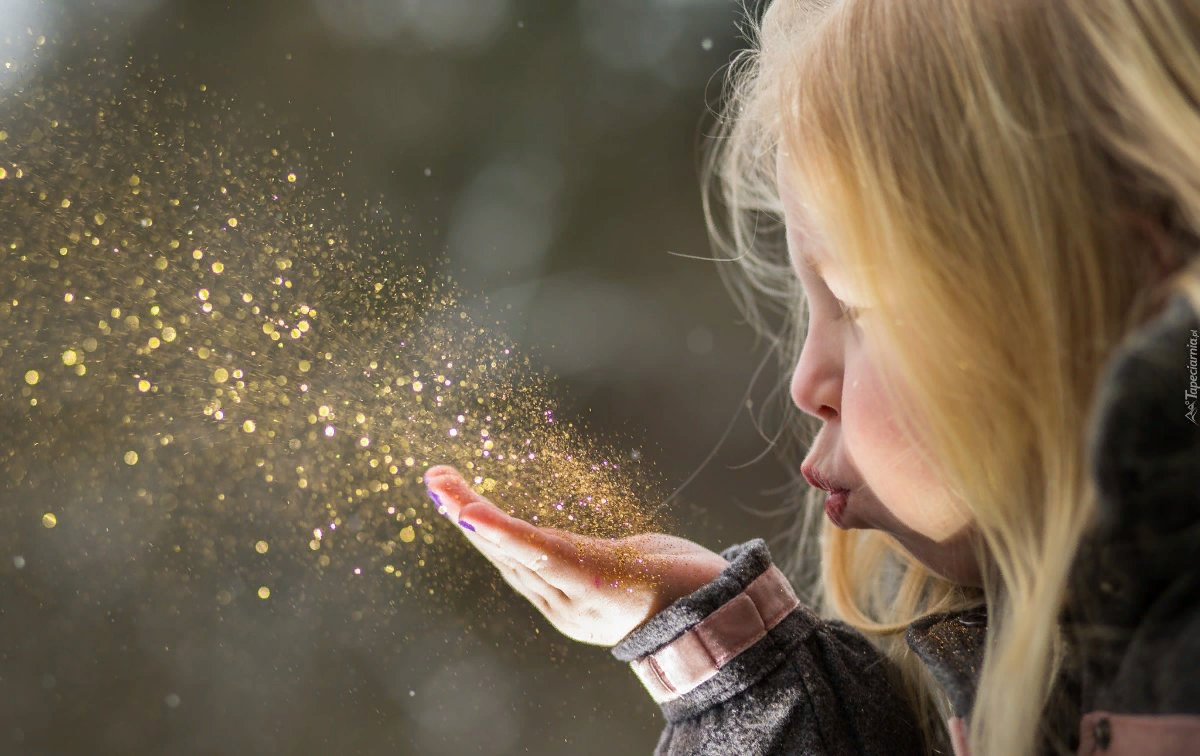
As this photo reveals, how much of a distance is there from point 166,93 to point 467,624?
14.8 inches

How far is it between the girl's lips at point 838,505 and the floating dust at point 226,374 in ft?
0.46

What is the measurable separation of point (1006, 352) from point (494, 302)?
1.18 ft

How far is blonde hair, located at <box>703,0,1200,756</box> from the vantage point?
416 mm

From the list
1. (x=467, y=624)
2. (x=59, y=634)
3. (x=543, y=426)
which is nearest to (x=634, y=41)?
(x=543, y=426)

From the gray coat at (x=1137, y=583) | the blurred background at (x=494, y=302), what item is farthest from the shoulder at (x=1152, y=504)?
the blurred background at (x=494, y=302)

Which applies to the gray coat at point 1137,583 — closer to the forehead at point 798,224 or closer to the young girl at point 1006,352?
the young girl at point 1006,352

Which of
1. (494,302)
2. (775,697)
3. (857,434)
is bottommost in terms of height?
(775,697)

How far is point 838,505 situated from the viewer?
512 millimetres

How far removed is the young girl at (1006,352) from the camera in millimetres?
387

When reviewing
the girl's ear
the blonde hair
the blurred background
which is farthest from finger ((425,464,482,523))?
the girl's ear

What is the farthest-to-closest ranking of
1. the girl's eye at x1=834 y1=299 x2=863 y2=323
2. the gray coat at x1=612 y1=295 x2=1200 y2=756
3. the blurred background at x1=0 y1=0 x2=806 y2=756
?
the blurred background at x1=0 y1=0 x2=806 y2=756 → the girl's eye at x1=834 y1=299 x2=863 y2=323 → the gray coat at x1=612 y1=295 x2=1200 y2=756

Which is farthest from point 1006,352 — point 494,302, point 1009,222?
point 494,302

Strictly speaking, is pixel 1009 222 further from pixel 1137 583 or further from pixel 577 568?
pixel 577 568

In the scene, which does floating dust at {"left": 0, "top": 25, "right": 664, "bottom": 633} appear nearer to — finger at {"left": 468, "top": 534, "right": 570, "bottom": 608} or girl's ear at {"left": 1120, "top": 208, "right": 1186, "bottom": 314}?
finger at {"left": 468, "top": 534, "right": 570, "bottom": 608}
